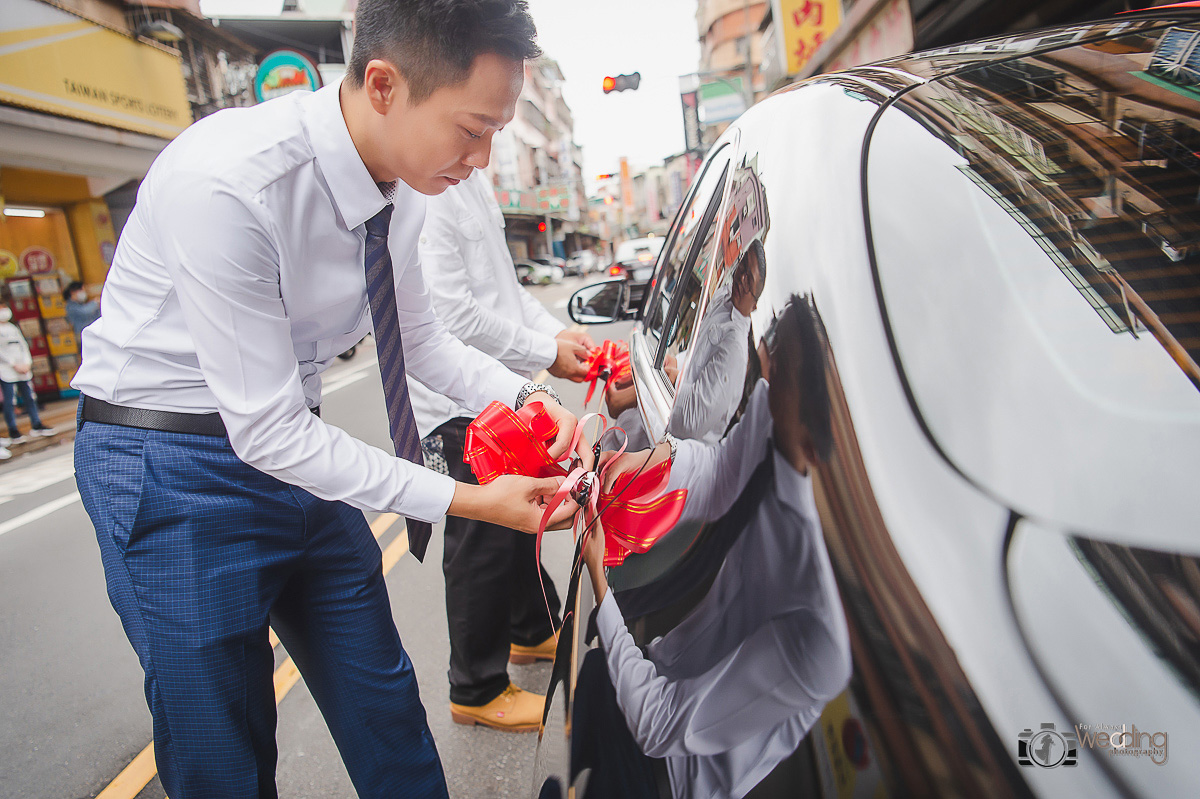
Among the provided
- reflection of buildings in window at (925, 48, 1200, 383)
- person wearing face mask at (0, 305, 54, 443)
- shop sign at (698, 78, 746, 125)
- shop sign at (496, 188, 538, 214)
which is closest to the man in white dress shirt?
reflection of buildings in window at (925, 48, 1200, 383)

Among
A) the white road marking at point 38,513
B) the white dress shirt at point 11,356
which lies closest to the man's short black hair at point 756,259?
the white road marking at point 38,513

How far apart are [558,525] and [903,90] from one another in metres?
0.88

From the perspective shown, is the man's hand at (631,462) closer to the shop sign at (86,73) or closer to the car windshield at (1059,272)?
the car windshield at (1059,272)

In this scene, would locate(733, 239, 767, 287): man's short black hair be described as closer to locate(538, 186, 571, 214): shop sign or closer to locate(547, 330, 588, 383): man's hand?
locate(547, 330, 588, 383): man's hand

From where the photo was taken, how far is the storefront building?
9734mm

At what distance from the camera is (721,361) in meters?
1.02

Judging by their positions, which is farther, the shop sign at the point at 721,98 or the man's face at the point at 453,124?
the shop sign at the point at 721,98

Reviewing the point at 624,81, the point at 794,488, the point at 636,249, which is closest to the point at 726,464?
the point at 794,488

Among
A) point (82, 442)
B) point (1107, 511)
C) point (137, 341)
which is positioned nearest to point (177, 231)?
point (137, 341)

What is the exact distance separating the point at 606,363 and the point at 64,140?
12019mm

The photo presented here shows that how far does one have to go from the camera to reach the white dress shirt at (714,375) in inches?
37.4

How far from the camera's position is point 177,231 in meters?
1.10

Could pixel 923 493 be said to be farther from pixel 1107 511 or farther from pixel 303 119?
pixel 303 119

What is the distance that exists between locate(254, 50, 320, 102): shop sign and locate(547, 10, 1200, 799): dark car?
687 inches
